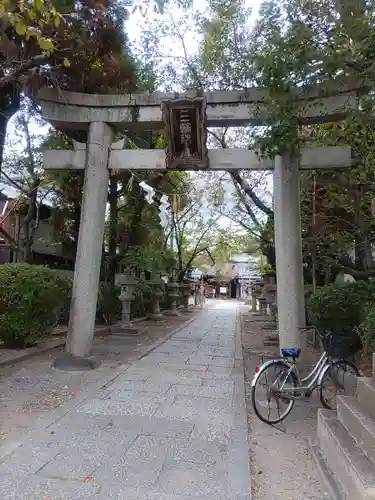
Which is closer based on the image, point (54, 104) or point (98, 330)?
point (54, 104)

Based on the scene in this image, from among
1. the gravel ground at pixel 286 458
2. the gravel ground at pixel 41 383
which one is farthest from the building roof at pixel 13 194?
the gravel ground at pixel 286 458

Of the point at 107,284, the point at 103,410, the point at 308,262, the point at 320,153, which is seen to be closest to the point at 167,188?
the point at 107,284

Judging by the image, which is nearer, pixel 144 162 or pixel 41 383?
pixel 41 383

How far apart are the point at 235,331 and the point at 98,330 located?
4.86 m

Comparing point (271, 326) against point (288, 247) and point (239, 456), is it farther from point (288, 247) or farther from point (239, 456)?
point (239, 456)

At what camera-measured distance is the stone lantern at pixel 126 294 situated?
12250mm

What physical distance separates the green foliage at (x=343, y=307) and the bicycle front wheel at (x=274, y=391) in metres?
3.25

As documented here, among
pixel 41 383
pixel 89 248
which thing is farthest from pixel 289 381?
pixel 89 248

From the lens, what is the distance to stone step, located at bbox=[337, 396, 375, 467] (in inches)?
128

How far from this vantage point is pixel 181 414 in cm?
507

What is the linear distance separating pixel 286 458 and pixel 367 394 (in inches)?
37.4

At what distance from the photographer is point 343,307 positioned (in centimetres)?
794

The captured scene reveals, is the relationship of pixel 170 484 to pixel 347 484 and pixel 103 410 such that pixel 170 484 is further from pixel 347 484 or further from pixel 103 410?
pixel 103 410

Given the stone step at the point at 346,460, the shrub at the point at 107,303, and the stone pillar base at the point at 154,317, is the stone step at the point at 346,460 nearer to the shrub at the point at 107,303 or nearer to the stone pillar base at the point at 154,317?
the shrub at the point at 107,303
